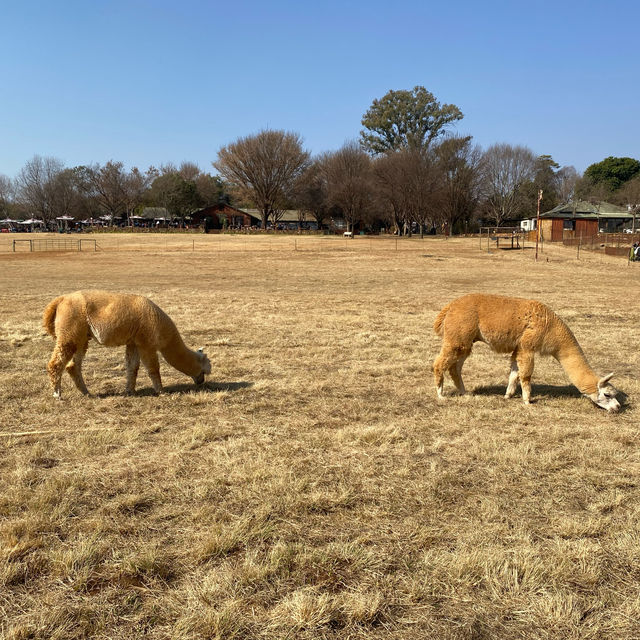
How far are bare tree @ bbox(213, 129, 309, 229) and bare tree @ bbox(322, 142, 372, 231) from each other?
16.9ft

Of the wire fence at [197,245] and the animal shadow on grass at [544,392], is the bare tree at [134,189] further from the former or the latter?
the animal shadow on grass at [544,392]

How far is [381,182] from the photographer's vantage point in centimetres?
8031

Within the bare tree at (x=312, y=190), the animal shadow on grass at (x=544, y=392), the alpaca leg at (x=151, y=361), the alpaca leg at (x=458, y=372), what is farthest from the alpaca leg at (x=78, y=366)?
the bare tree at (x=312, y=190)

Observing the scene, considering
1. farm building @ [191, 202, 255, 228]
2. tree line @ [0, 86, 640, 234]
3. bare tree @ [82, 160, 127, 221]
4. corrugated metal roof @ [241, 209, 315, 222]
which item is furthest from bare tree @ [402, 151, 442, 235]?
bare tree @ [82, 160, 127, 221]

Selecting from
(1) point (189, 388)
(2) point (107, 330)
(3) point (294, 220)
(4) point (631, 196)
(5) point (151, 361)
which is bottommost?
(1) point (189, 388)

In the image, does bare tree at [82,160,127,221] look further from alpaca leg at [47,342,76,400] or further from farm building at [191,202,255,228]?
alpaca leg at [47,342,76,400]

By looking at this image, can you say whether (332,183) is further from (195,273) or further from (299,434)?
(299,434)

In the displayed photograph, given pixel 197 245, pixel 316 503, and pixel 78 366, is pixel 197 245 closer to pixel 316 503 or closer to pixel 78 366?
pixel 78 366

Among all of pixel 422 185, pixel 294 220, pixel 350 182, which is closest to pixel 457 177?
pixel 422 185

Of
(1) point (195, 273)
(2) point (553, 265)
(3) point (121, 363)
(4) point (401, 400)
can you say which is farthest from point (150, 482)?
(2) point (553, 265)

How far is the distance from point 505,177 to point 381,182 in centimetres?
2096

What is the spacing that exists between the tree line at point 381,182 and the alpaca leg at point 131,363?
73339 millimetres

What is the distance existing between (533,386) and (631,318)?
26.4 ft

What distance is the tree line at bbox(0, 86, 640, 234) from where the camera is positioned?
259 feet
